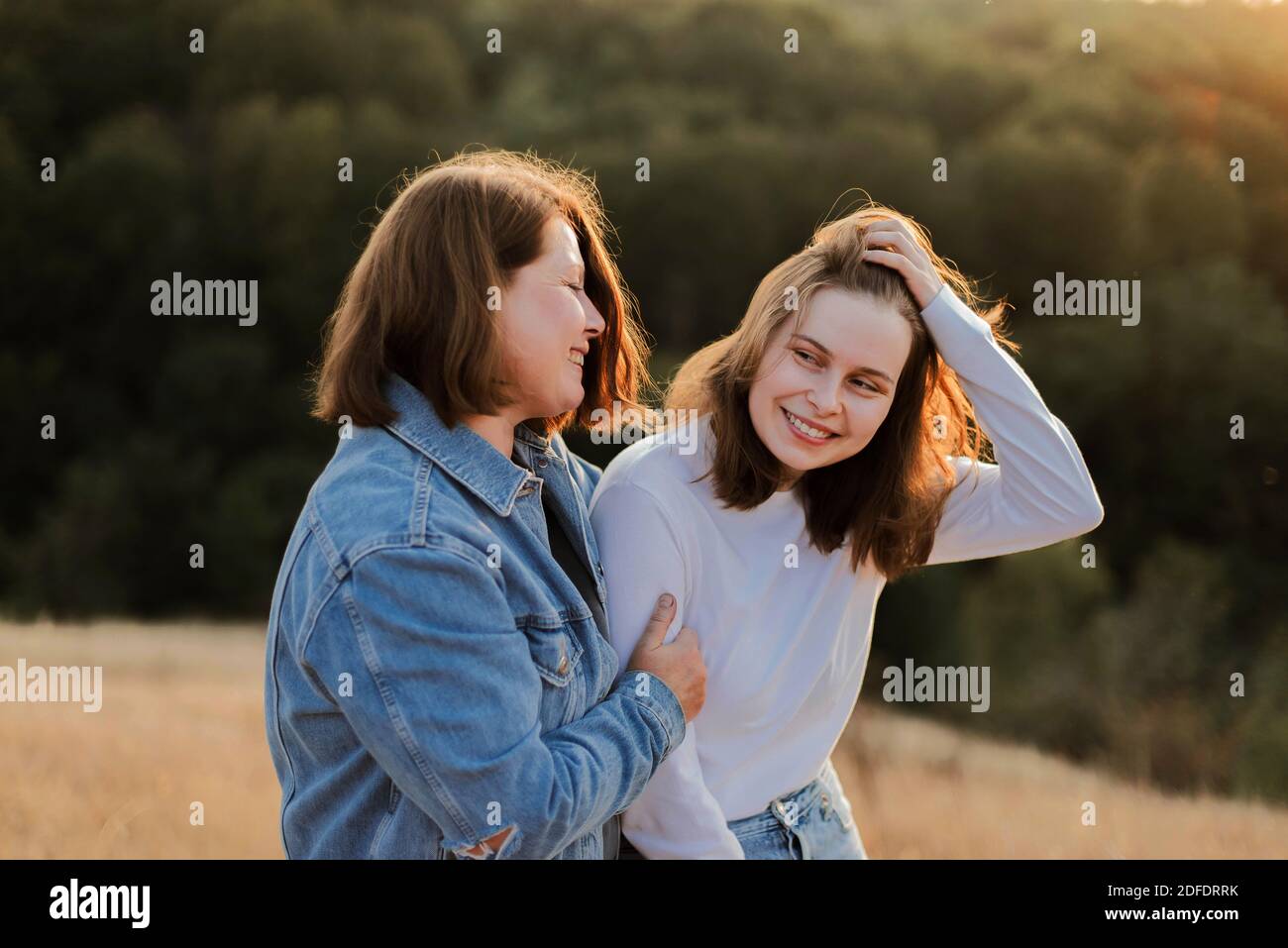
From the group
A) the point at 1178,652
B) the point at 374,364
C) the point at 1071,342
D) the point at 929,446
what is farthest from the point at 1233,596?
the point at 374,364

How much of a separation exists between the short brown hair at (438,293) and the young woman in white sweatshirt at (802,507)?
43cm

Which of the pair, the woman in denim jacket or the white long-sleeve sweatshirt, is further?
the white long-sleeve sweatshirt

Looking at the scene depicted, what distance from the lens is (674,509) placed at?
219 centimetres

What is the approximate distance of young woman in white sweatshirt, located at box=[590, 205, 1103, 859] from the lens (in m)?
2.17

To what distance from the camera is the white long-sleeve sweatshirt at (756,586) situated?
212cm

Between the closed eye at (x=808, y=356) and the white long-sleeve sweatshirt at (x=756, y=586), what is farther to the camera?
the closed eye at (x=808, y=356)

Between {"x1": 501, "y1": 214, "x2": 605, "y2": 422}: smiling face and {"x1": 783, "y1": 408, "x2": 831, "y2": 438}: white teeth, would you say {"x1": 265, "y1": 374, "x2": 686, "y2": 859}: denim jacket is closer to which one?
{"x1": 501, "y1": 214, "x2": 605, "y2": 422}: smiling face

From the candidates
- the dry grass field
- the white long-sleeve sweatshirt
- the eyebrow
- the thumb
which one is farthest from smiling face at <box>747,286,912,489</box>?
the dry grass field

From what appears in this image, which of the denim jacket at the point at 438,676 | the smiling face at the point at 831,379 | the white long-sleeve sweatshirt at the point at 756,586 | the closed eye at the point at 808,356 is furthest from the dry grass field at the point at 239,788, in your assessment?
the closed eye at the point at 808,356

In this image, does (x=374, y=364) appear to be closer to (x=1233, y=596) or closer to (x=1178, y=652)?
(x=1178, y=652)

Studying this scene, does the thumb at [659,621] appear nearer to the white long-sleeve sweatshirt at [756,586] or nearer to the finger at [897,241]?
the white long-sleeve sweatshirt at [756,586]

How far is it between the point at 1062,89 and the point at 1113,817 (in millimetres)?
9657

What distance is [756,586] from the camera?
7.37 ft

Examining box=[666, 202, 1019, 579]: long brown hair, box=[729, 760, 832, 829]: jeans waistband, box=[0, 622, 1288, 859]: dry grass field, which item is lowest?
box=[0, 622, 1288, 859]: dry grass field
